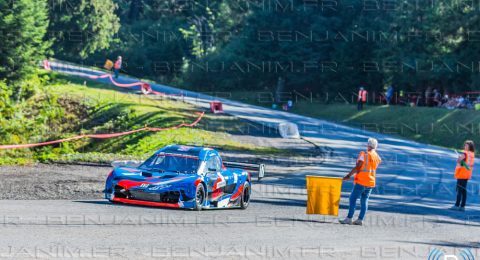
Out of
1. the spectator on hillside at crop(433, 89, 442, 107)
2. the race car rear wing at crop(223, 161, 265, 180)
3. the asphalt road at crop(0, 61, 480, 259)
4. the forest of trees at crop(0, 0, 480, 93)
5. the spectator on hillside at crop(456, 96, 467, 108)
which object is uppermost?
the forest of trees at crop(0, 0, 480, 93)

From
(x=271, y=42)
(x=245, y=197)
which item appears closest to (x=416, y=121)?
(x=271, y=42)

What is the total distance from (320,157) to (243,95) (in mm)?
41730

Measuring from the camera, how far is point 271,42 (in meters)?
71.5

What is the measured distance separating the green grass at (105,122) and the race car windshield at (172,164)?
9.92m

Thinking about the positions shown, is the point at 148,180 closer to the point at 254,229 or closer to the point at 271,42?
the point at 254,229

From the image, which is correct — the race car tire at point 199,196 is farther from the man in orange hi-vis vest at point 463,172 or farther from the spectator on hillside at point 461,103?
the spectator on hillside at point 461,103

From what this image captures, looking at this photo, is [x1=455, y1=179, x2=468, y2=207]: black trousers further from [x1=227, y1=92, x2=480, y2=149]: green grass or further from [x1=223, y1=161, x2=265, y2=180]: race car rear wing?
[x1=227, y1=92, x2=480, y2=149]: green grass

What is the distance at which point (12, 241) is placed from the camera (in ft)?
39.0

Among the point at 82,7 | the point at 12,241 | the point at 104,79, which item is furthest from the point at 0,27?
the point at 12,241

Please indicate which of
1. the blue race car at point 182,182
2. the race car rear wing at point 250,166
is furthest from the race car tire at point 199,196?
the race car rear wing at point 250,166

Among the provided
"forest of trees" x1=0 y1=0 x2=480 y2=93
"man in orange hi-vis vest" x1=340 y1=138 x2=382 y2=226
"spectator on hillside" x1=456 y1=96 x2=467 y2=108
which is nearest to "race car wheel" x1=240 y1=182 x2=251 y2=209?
"man in orange hi-vis vest" x1=340 y1=138 x2=382 y2=226

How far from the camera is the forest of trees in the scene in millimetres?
54406

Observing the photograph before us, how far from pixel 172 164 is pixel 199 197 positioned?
1237 millimetres

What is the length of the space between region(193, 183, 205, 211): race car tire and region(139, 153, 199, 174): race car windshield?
53cm
